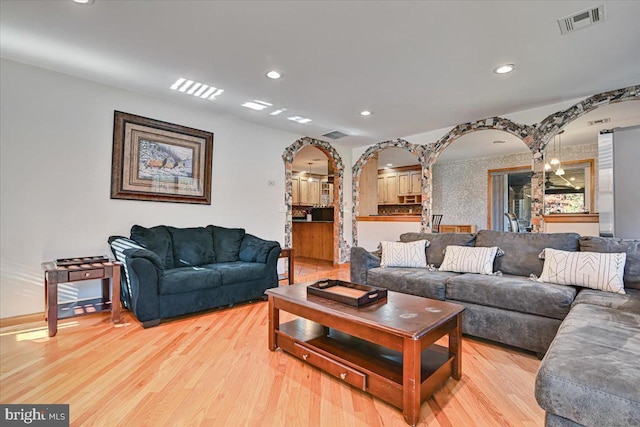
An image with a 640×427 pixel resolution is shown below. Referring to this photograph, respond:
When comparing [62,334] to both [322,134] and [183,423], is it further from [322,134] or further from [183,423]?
[322,134]

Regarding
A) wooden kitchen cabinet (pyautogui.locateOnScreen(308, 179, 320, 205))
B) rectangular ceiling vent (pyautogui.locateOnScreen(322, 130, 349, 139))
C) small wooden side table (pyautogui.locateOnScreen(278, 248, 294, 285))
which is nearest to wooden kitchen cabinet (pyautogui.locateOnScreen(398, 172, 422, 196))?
wooden kitchen cabinet (pyautogui.locateOnScreen(308, 179, 320, 205))

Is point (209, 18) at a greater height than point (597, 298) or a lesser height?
greater

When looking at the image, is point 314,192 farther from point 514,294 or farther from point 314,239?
point 514,294

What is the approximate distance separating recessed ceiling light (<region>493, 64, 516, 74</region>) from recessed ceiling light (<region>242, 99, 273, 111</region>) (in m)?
2.65

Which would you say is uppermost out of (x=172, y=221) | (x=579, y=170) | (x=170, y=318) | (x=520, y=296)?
(x=579, y=170)

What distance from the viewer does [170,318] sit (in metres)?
3.21

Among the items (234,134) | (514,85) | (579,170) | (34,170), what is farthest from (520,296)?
(579,170)

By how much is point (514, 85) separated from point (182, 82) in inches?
146

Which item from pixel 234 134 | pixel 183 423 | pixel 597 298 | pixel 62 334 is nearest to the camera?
pixel 183 423

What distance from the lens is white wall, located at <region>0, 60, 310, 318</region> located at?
300cm

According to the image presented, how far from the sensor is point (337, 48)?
2717mm

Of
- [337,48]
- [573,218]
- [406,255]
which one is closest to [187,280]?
[406,255]

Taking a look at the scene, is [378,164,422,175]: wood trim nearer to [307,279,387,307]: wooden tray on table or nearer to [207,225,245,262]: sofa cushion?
[207,225,245,262]: sofa cushion

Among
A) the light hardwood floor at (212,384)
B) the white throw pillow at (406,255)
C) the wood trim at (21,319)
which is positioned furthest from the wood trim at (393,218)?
the wood trim at (21,319)
